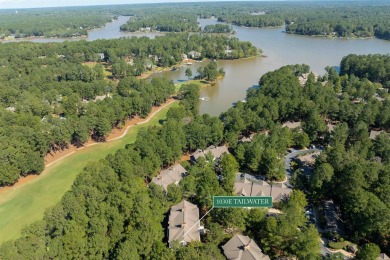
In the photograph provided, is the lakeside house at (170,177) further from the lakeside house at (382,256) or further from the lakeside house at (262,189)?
the lakeside house at (382,256)

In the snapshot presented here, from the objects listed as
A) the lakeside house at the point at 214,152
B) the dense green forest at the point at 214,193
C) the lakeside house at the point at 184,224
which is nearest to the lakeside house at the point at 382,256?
the dense green forest at the point at 214,193

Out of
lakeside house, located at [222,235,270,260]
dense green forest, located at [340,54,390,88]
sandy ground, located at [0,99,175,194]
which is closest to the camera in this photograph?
lakeside house, located at [222,235,270,260]

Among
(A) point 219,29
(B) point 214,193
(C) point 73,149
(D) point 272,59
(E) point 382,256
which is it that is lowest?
(C) point 73,149

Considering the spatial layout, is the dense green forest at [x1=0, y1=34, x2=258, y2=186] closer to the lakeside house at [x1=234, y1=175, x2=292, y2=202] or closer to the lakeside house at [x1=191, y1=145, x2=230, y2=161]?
the lakeside house at [x1=191, y1=145, x2=230, y2=161]

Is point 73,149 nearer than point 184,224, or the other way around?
point 184,224

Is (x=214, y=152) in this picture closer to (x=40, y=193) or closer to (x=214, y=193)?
(x=214, y=193)

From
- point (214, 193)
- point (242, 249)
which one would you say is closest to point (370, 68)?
point (214, 193)

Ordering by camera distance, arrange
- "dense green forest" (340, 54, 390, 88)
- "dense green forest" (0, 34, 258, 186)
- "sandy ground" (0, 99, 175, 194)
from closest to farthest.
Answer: "sandy ground" (0, 99, 175, 194) → "dense green forest" (0, 34, 258, 186) → "dense green forest" (340, 54, 390, 88)

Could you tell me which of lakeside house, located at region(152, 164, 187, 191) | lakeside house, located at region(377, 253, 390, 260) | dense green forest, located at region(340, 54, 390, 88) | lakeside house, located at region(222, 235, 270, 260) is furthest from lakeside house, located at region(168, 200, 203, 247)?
Result: dense green forest, located at region(340, 54, 390, 88)
